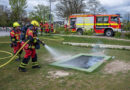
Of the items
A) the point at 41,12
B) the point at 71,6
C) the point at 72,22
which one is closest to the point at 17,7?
the point at 41,12

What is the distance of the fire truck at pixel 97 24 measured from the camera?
1579 centimetres

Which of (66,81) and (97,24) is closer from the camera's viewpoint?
(66,81)

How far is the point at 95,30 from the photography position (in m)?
17.4

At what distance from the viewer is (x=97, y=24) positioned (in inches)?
675

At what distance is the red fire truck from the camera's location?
51.8 ft

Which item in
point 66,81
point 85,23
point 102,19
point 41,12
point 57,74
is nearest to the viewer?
point 66,81

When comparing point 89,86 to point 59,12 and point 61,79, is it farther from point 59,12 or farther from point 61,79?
point 59,12

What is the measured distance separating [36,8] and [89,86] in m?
37.7

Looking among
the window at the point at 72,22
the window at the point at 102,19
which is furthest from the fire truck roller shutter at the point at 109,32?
the window at the point at 72,22

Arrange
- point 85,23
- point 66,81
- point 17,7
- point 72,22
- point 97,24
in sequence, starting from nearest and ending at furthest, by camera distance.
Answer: point 66,81
point 97,24
point 85,23
point 72,22
point 17,7

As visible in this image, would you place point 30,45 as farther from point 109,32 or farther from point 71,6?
point 71,6

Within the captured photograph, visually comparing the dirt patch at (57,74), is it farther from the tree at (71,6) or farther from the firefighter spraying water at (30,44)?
the tree at (71,6)

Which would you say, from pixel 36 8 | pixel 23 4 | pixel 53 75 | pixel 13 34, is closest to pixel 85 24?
pixel 13 34

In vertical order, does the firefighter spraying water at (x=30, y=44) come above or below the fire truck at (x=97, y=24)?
below
